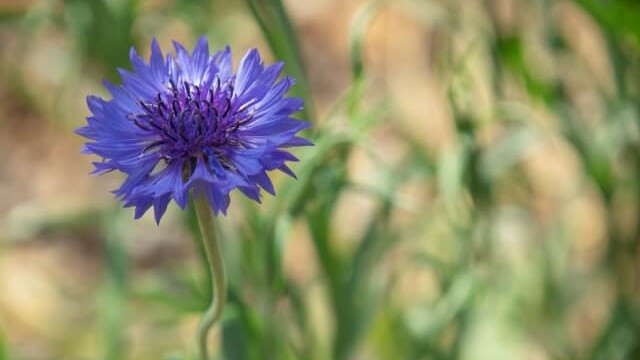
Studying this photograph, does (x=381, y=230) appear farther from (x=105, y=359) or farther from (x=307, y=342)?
(x=105, y=359)

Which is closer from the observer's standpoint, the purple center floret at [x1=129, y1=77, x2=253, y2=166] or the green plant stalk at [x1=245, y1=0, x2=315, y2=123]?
the purple center floret at [x1=129, y1=77, x2=253, y2=166]

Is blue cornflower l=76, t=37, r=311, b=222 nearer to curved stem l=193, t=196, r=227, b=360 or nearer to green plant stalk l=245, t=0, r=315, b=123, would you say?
curved stem l=193, t=196, r=227, b=360

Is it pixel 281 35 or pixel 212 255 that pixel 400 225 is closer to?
pixel 281 35

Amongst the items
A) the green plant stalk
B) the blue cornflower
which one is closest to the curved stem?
the blue cornflower

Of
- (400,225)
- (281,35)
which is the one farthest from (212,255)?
(400,225)

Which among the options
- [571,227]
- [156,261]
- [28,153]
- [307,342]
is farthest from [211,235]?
[28,153]

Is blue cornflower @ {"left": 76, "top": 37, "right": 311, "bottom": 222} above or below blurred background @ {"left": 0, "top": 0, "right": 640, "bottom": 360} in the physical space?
above

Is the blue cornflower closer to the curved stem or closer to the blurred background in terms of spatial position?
the curved stem
